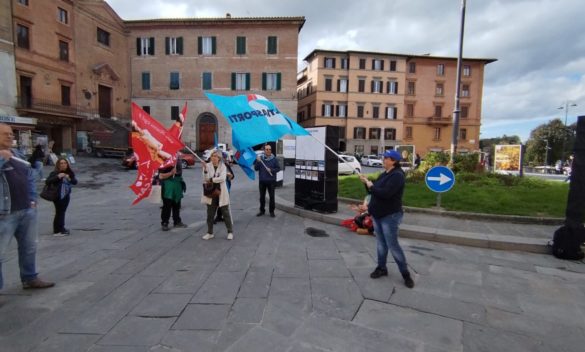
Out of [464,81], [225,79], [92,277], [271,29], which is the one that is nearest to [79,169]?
[225,79]

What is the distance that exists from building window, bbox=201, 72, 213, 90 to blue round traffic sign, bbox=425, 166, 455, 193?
31.9 metres

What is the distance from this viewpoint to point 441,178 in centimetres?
793

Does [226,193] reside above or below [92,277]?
above

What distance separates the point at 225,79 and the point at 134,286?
1338 inches

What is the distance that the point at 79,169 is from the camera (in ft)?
71.4

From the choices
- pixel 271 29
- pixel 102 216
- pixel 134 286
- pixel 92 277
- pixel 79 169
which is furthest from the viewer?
pixel 271 29

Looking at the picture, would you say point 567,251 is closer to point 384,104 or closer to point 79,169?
point 79,169

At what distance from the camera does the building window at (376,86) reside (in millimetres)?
48031

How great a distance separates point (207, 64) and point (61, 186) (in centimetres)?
3186

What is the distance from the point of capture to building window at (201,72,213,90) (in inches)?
1400

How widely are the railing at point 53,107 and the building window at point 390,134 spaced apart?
3854 centimetres

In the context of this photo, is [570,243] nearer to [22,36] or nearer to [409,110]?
[22,36]

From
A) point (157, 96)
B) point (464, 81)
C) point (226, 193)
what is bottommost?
point (226, 193)

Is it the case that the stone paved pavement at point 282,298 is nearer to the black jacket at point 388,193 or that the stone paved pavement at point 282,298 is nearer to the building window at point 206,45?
the black jacket at point 388,193
